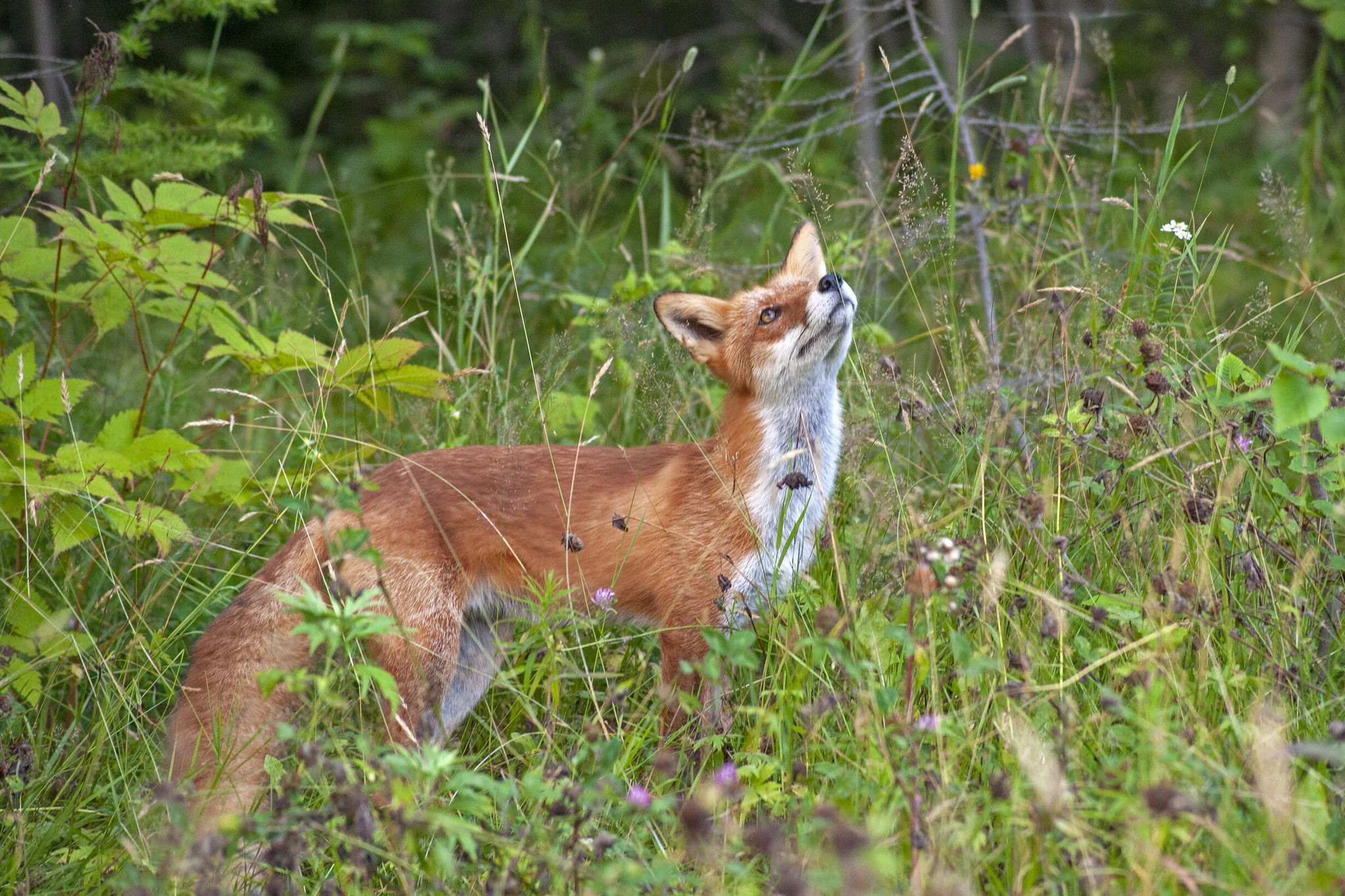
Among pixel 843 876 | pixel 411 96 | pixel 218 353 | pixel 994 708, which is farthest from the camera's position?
pixel 411 96

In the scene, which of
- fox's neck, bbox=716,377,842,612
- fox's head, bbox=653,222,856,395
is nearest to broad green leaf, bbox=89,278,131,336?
fox's head, bbox=653,222,856,395

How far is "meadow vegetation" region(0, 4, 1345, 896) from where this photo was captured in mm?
2367

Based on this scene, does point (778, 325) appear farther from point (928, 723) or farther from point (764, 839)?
point (764, 839)

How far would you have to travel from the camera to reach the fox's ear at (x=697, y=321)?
14.5 ft

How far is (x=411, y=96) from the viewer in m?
11.5

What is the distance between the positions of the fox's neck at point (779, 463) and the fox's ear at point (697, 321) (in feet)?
0.73

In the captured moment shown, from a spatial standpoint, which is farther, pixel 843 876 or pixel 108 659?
pixel 108 659

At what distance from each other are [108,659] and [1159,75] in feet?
33.6

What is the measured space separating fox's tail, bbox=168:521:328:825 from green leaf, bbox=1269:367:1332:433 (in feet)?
8.28

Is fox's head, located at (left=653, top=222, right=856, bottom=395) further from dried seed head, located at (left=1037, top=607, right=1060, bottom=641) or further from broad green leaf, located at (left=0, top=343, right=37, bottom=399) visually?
broad green leaf, located at (left=0, top=343, right=37, bottom=399)

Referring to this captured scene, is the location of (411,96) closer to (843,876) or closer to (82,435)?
(82,435)

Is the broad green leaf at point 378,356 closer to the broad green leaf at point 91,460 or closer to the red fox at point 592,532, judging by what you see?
the red fox at point 592,532

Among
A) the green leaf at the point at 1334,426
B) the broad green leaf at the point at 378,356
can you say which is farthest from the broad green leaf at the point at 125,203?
the green leaf at the point at 1334,426

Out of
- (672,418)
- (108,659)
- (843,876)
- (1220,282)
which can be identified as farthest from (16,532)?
(1220,282)
